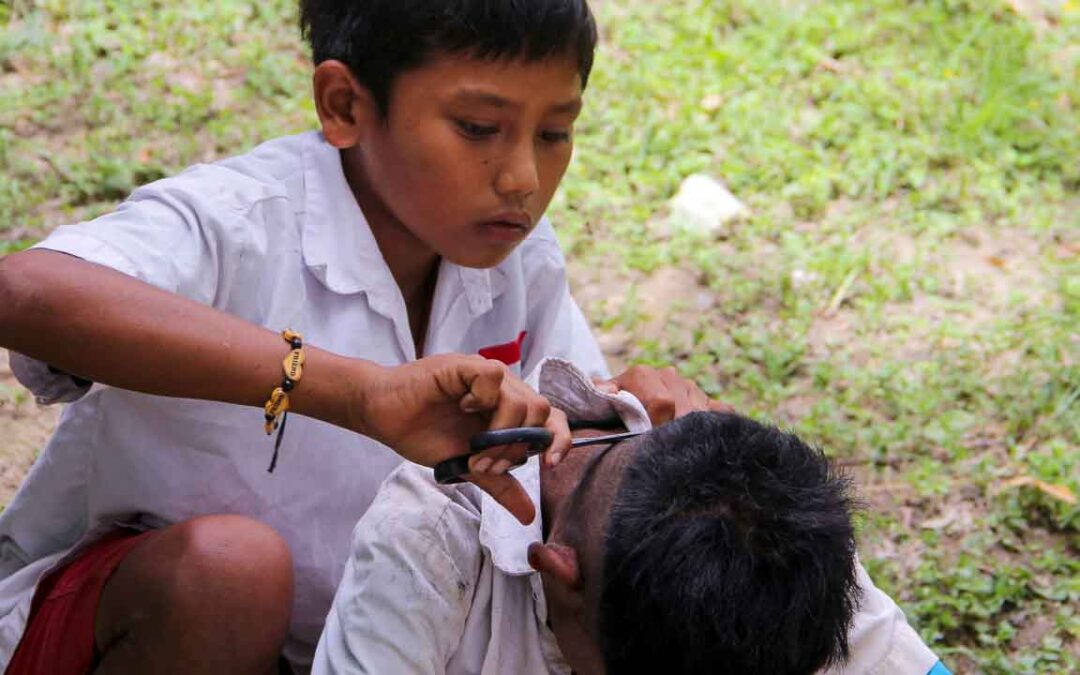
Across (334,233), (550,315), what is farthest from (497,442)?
(550,315)

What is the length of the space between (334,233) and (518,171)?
0.36 m

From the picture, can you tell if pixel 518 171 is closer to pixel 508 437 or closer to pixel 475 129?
pixel 475 129

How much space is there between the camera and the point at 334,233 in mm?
2455

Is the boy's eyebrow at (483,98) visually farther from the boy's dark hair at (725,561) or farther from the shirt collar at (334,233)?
the boy's dark hair at (725,561)

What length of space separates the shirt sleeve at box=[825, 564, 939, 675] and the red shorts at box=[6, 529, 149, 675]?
1.20 meters

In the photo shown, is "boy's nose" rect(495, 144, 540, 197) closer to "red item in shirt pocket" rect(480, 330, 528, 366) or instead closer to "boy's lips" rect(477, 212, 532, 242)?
"boy's lips" rect(477, 212, 532, 242)

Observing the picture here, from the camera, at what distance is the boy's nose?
2.32 m

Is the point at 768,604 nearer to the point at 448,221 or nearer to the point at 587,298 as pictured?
the point at 448,221

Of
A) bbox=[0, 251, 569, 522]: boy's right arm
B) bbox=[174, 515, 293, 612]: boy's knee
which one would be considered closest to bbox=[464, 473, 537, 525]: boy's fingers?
bbox=[0, 251, 569, 522]: boy's right arm

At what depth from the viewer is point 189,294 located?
7.09 ft

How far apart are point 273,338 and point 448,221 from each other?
0.53 m

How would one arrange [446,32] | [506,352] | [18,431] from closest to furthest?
[446,32], [506,352], [18,431]

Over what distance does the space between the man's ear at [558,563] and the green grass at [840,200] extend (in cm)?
129

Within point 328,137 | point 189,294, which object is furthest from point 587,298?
point 189,294
